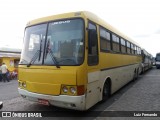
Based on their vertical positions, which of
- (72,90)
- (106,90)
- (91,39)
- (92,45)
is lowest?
(106,90)

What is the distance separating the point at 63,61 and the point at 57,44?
570 millimetres

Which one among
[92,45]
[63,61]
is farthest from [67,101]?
[92,45]

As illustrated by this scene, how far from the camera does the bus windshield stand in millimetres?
5348

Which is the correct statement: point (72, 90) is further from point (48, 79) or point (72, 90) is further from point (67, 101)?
point (48, 79)

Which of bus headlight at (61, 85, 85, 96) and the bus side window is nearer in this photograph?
bus headlight at (61, 85, 85, 96)

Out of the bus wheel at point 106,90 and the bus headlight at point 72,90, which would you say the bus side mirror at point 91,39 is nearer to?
the bus headlight at point 72,90

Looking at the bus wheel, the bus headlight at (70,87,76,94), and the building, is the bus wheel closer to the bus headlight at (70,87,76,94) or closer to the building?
the bus headlight at (70,87,76,94)

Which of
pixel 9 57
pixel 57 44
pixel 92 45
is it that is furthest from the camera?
pixel 9 57

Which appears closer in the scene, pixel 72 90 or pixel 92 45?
pixel 72 90

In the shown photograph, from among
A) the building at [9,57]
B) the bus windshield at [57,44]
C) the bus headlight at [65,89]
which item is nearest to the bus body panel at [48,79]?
the bus headlight at [65,89]

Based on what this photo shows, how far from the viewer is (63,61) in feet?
17.6

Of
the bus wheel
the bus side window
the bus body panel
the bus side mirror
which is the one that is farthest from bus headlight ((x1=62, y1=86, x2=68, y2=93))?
the bus wheel

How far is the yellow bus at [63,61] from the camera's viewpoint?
5.21 m

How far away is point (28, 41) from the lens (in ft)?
20.7
